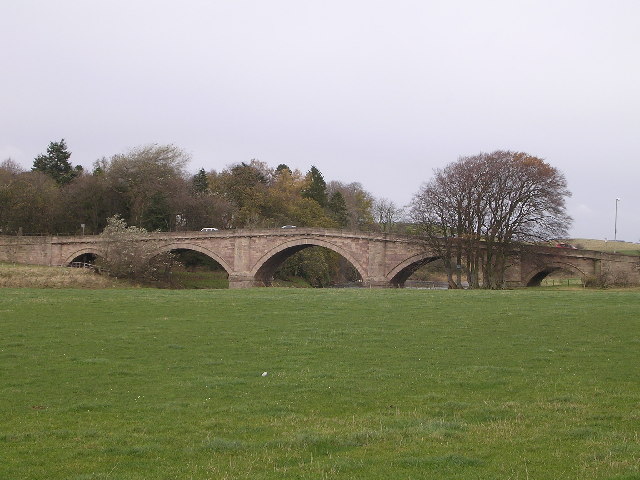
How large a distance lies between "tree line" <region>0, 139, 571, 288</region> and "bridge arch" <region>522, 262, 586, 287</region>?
1.97m

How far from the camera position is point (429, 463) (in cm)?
702

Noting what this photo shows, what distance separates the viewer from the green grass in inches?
282

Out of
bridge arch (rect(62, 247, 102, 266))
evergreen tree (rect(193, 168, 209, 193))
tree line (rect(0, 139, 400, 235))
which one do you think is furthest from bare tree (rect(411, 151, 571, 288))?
evergreen tree (rect(193, 168, 209, 193))

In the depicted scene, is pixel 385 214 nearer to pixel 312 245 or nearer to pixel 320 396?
pixel 312 245

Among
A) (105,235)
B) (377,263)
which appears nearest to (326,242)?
(377,263)

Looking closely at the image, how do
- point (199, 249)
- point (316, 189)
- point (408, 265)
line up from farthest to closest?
point (316, 189)
point (199, 249)
point (408, 265)

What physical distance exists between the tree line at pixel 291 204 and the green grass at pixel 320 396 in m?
28.6

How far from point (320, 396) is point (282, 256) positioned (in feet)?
167

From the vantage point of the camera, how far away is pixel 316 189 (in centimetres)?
9138

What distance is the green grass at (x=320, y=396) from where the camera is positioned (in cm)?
717

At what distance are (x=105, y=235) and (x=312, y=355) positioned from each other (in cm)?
4215

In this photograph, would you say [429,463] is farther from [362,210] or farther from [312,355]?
[362,210]

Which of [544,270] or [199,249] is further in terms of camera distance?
[199,249]

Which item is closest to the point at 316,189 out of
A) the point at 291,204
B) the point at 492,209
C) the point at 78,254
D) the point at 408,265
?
the point at 291,204
